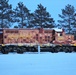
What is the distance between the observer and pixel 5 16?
4106 centimetres

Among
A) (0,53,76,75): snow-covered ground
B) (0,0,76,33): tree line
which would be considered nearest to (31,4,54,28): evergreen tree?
(0,0,76,33): tree line

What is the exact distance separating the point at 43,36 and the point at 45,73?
747 inches

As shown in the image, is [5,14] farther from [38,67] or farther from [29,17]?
[38,67]

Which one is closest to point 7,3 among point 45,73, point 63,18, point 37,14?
point 37,14

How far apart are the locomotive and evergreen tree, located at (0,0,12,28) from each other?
1396cm

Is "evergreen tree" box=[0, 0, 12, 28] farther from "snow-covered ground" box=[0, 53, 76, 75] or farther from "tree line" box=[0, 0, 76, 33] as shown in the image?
"snow-covered ground" box=[0, 53, 76, 75]

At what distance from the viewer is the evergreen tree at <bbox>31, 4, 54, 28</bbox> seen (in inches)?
1695

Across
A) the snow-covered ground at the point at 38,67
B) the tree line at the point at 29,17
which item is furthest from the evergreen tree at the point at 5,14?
the snow-covered ground at the point at 38,67

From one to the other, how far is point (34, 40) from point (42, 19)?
1657cm

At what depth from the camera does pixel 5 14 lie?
41.4 metres

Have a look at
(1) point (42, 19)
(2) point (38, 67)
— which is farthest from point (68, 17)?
(2) point (38, 67)

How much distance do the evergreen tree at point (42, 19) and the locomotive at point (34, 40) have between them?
1506 centimetres

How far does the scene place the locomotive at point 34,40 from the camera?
26328 mm

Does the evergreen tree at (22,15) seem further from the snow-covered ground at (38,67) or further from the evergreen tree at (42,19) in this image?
the snow-covered ground at (38,67)
